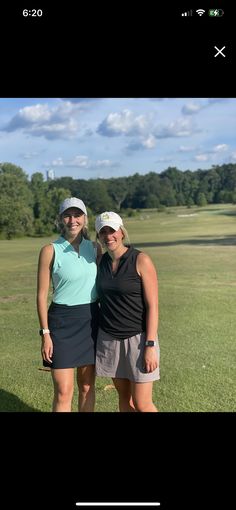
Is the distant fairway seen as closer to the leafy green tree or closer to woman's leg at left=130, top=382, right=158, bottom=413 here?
the leafy green tree

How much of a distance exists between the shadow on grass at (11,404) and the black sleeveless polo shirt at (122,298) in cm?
91

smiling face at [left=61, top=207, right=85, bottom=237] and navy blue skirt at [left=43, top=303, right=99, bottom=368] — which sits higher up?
smiling face at [left=61, top=207, right=85, bottom=237]

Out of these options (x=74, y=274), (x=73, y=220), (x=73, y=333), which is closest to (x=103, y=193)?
(x=73, y=220)

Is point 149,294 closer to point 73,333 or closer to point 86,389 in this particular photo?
point 73,333

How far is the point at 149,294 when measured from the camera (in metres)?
1.70

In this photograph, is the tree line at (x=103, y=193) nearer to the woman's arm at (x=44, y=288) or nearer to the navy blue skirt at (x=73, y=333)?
the woman's arm at (x=44, y=288)

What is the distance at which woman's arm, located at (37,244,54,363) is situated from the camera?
1.75 m

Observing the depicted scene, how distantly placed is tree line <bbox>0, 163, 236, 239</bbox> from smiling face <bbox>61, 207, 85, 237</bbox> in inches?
4.2

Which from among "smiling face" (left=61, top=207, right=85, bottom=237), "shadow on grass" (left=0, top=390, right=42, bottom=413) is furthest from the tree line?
"shadow on grass" (left=0, top=390, right=42, bottom=413)

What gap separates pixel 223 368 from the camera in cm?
222

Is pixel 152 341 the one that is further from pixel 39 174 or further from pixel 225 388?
pixel 39 174

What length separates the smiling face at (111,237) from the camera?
1700 millimetres
